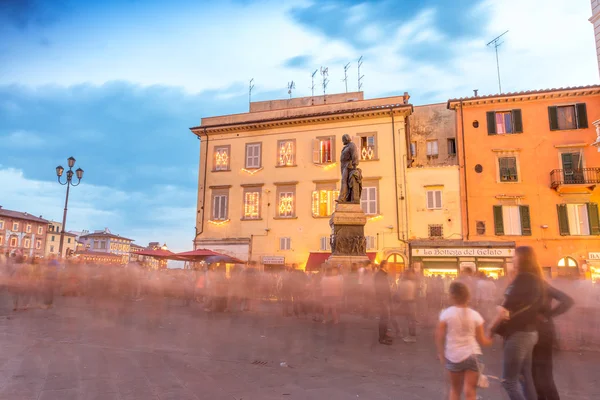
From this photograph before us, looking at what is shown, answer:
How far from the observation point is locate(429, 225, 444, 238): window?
24703 mm

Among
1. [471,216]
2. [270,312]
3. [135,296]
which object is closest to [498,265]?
[471,216]

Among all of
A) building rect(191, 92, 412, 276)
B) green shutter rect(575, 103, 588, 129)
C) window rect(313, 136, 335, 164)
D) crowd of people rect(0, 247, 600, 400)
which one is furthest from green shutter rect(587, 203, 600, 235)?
window rect(313, 136, 335, 164)

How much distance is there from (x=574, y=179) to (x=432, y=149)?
8451 mm

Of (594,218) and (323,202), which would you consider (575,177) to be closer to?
(594,218)

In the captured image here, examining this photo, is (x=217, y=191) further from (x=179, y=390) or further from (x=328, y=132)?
(x=179, y=390)

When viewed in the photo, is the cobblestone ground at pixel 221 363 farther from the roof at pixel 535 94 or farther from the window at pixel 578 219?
the roof at pixel 535 94

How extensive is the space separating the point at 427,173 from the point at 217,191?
1363 centimetres

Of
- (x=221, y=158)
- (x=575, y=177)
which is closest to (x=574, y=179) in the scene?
(x=575, y=177)

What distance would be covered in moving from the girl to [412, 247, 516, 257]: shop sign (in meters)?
21.2

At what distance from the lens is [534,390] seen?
161 inches

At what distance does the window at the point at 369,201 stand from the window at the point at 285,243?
5002 millimetres

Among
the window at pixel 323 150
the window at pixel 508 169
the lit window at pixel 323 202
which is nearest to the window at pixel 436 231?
the window at pixel 508 169

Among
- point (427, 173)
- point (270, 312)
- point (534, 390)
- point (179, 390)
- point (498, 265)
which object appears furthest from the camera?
point (427, 173)

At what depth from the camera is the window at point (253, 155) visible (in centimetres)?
2880
